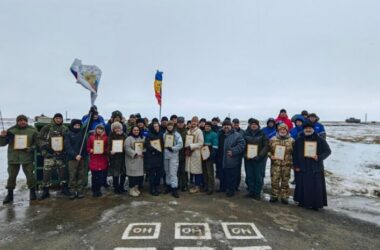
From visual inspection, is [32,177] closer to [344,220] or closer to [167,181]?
[167,181]

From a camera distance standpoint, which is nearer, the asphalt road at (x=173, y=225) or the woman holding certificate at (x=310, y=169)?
the asphalt road at (x=173, y=225)

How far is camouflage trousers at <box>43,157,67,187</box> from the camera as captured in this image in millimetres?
6777

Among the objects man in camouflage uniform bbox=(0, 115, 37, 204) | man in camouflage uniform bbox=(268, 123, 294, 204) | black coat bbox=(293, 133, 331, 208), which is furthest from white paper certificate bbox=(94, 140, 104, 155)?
black coat bbox=(293, 133, 331, 208)

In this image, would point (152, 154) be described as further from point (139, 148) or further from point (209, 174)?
point (209, 174)

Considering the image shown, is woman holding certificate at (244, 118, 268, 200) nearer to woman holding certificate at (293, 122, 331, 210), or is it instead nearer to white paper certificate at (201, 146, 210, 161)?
woman holding certificate at (293, 122, 331, 210)

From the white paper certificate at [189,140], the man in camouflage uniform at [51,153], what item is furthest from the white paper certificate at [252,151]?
the man in camouflage uniform at [51,153]

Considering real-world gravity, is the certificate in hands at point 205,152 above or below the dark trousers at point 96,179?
above

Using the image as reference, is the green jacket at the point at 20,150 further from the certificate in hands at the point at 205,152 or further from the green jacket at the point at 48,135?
the certificate in hands at the point at 205,152

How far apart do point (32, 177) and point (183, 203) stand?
3.70 m

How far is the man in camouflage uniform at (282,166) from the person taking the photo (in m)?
6.64

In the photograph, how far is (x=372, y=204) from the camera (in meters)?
6.99

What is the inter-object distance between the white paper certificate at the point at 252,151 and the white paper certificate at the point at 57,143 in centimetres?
470

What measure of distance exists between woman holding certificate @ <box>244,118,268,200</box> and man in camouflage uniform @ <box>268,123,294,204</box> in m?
0.27

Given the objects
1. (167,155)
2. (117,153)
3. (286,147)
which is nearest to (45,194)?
(117,153)
